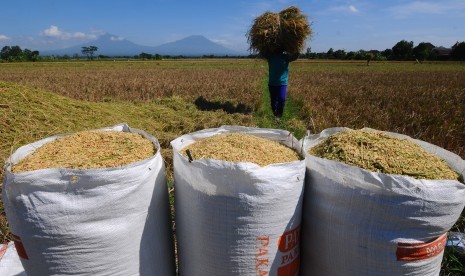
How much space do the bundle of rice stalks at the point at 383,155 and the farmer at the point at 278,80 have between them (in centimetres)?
546

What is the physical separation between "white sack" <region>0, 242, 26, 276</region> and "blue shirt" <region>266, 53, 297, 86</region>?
5.91 m

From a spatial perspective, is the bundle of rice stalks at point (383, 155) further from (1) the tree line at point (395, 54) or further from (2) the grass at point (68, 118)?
(1) the tree line at point (395, 54)

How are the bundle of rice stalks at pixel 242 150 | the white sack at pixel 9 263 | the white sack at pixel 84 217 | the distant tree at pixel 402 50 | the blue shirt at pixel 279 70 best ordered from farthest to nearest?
the distant tree at pixel 402 50 < the blue shirt at pixel 279 70 < the white sack at pixel 9 263 < the bundle of rice stalks at pixel 242 150 < the white sack at pixel 84 217

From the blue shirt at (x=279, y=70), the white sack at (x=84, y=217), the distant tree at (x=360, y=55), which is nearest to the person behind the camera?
the white sack at (x=84, y=217)

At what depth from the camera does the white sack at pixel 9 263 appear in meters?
2.18

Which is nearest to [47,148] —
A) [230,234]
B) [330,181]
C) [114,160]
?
[114,160]

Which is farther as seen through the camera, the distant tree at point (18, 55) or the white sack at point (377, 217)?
the distant tree at point (18, 55)

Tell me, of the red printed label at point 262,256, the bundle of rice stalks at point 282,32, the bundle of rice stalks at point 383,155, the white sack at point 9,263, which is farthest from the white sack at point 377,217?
the bundle of rice stalks at point 282,32

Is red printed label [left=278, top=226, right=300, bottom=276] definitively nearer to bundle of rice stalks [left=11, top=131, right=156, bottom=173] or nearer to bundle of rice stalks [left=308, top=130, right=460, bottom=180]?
bundle of rice stalks [left=308, top=130, right=460, bottom=180]

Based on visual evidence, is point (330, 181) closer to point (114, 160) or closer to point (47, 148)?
point (114, 160)

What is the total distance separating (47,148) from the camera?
1.78 meters

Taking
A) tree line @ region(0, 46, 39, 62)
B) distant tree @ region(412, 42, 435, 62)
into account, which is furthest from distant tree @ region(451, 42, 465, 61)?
tree line @ region(0, 46, 39, 62)

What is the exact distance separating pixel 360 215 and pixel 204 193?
747mm

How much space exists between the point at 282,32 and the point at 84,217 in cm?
700
